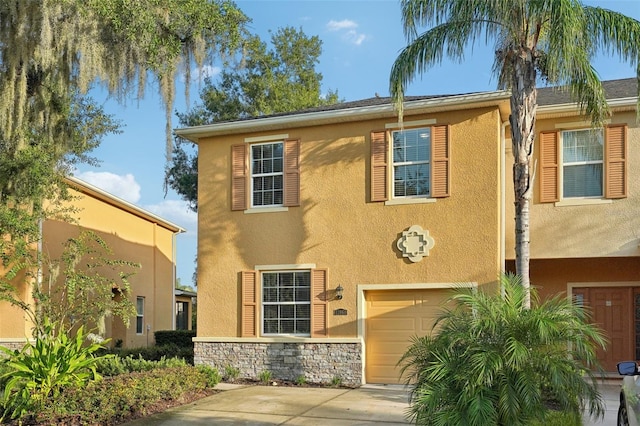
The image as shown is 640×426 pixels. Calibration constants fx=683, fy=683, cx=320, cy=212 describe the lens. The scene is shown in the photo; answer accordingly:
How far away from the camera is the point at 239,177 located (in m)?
15.1

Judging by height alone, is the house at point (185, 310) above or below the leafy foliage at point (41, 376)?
below

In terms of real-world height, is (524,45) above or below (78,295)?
above

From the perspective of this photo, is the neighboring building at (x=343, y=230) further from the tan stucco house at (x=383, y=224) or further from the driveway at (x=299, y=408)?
the driveway at (x=299, y=408)

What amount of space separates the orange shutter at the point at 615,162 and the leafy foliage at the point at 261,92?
53.1 ft

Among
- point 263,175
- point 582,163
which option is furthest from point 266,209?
point 582,163

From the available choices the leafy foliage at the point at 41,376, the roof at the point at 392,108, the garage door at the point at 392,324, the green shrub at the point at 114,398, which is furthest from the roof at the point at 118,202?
the garage door at the point at 392,324

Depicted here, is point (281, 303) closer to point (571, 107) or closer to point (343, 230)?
point (343, 230)

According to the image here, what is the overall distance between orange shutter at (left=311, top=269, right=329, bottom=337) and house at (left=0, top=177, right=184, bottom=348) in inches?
252

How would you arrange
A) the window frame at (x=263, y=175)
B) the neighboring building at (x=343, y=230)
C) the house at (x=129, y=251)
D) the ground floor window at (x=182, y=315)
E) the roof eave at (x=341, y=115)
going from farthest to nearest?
the ground floor window at (x=182, y=315) < the house at (x=129, y=251) < the window frame at (x=263, y=175) < the neighboring building at (x=343, y=230) < the roof eave at (x=341, y=115)

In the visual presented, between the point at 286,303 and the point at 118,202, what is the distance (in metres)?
8.25

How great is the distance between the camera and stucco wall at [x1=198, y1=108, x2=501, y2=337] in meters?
13.2

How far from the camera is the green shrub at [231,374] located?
14.3m

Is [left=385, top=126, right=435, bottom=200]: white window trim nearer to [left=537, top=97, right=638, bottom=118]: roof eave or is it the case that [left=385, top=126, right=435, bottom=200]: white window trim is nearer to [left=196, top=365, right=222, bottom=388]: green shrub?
[left=537, top=97, right=638, bottom=118]: roof eave

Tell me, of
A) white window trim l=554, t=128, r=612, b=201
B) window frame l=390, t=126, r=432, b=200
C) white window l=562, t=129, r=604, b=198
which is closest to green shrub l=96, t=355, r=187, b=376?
window frame l=390, t=126, r=432, b=200
